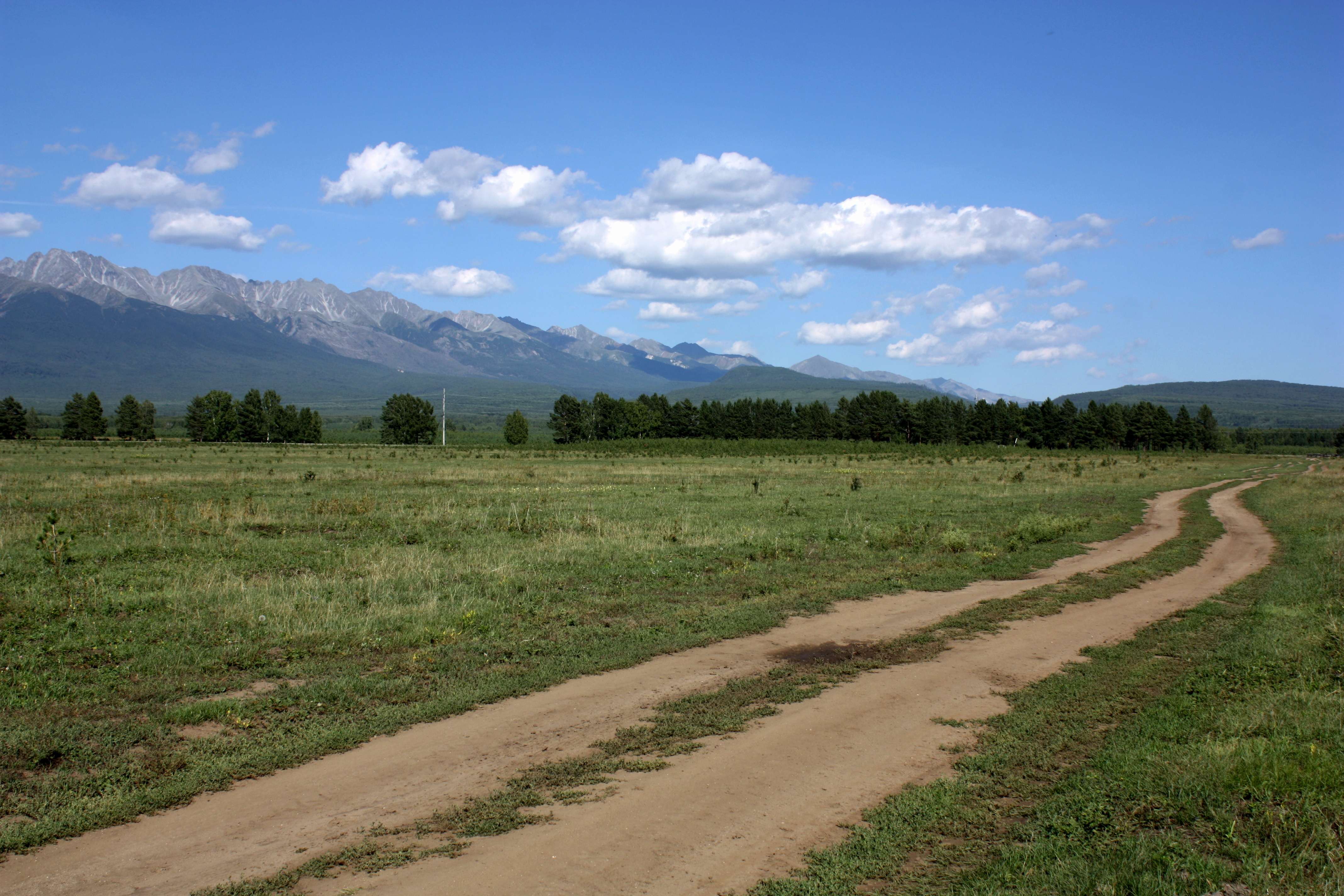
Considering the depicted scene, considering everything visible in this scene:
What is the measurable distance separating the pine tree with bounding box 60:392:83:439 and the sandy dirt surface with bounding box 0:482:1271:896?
13901 centimetres

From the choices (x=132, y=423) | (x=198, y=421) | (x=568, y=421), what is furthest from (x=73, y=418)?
(x=568, y=421)

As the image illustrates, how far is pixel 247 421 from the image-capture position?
125m

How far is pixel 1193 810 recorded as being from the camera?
591 cm

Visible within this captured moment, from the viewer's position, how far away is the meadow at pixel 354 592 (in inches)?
305

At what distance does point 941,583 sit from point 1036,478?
39886 millimetres

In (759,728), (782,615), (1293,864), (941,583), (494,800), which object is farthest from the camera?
(941,583)

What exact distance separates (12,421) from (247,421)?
29972mm

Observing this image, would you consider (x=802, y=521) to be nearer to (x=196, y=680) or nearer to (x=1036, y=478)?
(x=196, y=680)

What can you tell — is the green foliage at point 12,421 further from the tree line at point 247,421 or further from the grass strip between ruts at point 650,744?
the grass strip between ruts at point 650,744

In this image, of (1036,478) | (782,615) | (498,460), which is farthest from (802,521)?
(498,460)

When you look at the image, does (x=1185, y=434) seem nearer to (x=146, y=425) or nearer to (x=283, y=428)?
(x=283, y=428)

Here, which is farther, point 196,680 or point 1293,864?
point 196,680

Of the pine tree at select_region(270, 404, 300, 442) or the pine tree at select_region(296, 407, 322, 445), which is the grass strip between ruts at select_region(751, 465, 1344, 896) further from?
the pine tree at select_region(270, 404, 300, 442)

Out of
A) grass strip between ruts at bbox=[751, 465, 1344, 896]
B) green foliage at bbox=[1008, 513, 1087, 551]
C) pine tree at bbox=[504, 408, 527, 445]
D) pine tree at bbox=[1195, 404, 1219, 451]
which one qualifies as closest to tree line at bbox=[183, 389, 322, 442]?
pine tree at bbox=[504, 408, 527, 445]
